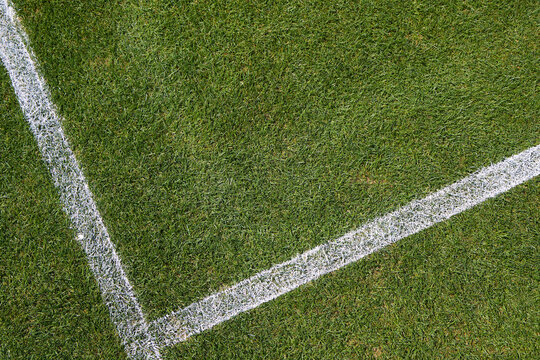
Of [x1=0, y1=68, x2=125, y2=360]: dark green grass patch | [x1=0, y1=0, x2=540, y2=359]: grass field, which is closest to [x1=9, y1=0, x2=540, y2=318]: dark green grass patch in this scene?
[x1=0, y1=0, x2=540, y2=359]: grass field

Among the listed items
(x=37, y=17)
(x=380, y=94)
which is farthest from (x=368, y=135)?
(x=37, y=17)

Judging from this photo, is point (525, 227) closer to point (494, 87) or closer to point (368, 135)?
point (494, 87)

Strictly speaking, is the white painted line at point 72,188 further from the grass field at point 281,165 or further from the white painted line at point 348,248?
the white painted line at point 348,248

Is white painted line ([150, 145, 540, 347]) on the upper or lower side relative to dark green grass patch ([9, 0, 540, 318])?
lower

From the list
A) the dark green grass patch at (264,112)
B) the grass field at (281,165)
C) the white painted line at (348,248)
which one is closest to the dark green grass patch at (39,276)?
the grass field at (281,165)

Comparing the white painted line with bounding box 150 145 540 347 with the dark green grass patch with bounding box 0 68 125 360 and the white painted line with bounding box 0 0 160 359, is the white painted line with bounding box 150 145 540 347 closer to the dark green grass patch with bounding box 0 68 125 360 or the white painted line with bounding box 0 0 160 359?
the white painted line with bounding box 0 0 160 359
